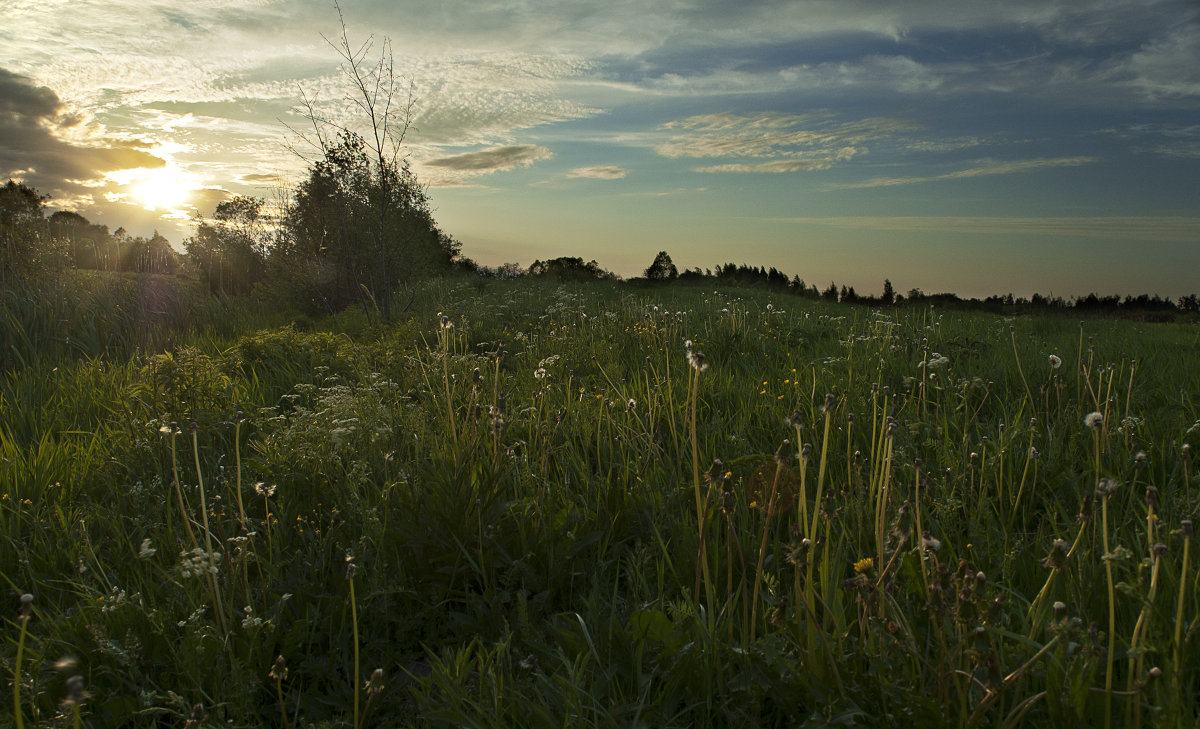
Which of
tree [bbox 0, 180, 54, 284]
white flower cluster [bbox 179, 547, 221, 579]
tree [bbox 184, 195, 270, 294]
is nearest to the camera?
white flower cluster [bbox 179, 547, 221, 579]

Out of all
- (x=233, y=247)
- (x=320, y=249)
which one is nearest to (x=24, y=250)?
(x=320, y=249)

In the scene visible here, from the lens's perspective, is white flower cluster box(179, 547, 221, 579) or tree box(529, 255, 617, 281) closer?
white flower cluster box(179, 547, 221, 579)

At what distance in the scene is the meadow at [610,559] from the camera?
1741 millimetres

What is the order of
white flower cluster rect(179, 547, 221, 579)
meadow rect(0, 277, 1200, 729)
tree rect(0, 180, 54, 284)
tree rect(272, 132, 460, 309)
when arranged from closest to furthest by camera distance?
meadow rect(0, 277, 1200, 729) → white flower cluster rect(179, 547, 221, 579) → tree rect(0, 180, 54, 284) → tree rect(272, 132, 460, 309)

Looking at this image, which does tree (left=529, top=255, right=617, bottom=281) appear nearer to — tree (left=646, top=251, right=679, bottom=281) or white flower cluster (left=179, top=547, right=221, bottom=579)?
tree (left=646, top=251, right=679, bottom=281)

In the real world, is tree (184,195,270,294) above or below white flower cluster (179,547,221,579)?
above

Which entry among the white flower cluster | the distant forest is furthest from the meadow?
the distant forest

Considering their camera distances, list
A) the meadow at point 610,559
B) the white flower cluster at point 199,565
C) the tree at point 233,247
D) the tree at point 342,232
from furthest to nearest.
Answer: the tree at point 233,247 < the tree at point 342,232 < the white flower cluster at point 199,565 < the meadow at point 610,559

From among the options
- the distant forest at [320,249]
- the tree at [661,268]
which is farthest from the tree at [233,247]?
the tree at [661,268]

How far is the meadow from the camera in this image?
1.74 m

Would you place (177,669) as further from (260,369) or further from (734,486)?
(260,369)

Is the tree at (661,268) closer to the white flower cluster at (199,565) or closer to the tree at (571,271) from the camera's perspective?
the tree at (571,271)

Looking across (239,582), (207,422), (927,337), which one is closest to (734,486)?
(239,582)

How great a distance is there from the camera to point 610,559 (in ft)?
9.12
